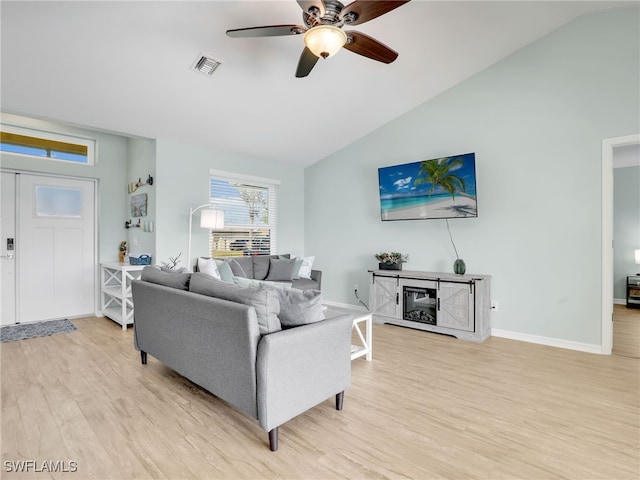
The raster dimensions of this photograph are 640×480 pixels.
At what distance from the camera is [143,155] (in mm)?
4750

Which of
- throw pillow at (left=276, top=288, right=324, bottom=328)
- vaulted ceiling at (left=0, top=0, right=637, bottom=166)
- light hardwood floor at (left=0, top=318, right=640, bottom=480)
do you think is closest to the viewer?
light hardwood floor at (left=0, top=318, right=640, bottom=480)

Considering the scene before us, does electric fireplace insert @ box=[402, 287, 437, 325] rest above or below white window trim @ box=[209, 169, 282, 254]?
below

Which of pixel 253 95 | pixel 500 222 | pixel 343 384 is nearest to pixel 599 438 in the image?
pixel 343 384

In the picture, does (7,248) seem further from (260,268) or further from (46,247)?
(260,268)

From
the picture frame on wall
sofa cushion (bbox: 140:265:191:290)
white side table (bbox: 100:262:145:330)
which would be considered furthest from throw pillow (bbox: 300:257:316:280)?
sofa cushion (bbox: 140:265:191:290)

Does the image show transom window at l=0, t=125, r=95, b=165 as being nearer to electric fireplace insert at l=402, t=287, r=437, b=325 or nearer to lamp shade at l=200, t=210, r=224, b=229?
lamp shade at l=200, t=210, r=224, b=229

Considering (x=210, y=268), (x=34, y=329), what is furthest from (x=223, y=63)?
(x=34, y=329)

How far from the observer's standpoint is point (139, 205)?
15.7ft

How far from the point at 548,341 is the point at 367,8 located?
3.75 metres

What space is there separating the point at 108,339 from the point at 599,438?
14.7 ft

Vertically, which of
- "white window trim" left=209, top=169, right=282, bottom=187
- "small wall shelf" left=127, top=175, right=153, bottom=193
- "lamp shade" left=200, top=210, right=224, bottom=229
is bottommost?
"lamp shade" left=200, top=210, right=224, bottom=229

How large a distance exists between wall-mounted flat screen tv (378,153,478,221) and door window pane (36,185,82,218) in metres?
4.40

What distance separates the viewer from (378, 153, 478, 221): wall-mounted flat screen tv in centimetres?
400

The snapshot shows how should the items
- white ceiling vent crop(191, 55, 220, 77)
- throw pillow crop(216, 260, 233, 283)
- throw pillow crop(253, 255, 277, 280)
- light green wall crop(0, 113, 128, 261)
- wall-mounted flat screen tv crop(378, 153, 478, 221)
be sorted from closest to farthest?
1. white ceiling vent crop(191, 55, 220, 77)
2. throw pillow crop(216, 260, 233, 283)
3. wall-mounted flat screen tv crop(378, 153, 478, 221)
4. light green wall crop(0, 113, 128, 261)
5. throw pillow crop(253, 255, 277, 280)
